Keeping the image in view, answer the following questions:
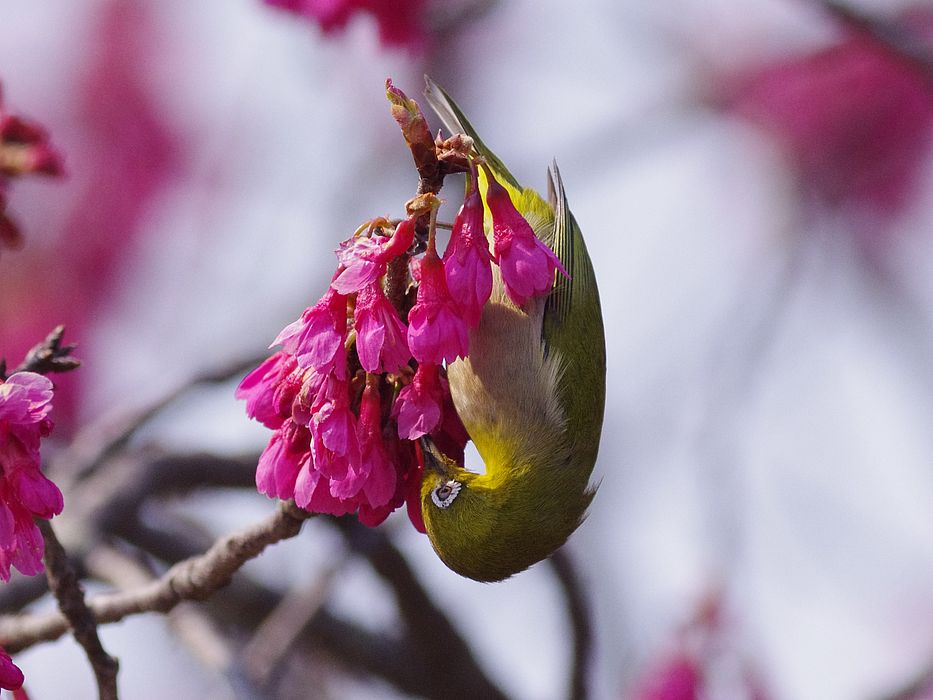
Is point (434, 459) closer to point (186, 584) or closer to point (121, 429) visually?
point (186, 584)

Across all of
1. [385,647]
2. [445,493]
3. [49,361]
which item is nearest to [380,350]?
[445,493]

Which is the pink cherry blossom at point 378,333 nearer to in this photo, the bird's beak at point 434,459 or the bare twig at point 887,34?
the bird's beak at point 434,459

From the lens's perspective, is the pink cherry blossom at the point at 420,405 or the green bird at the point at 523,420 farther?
the green bird at the point at 523,420

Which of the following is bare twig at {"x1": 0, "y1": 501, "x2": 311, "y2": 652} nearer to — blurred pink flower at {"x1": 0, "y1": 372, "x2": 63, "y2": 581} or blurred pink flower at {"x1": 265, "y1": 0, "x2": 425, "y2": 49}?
blurred pink flower at {"x1": 0, "y1": 372, "x2": 63, "y2": 581}

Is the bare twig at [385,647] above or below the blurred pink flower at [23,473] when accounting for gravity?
below

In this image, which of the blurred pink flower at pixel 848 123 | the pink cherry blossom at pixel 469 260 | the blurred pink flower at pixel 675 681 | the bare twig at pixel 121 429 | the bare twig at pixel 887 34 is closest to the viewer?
the pink cherry blossom at pixel 469 260

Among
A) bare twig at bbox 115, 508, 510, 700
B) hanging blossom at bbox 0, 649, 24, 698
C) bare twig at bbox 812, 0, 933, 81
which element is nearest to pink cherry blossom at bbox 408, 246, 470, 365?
hanging blossom at bbox 0, 649, 24, 698

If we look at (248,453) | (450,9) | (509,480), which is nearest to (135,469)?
(248,453)

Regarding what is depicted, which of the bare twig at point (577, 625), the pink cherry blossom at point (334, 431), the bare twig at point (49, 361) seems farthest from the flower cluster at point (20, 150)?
the bare twig at point (577, 625)
